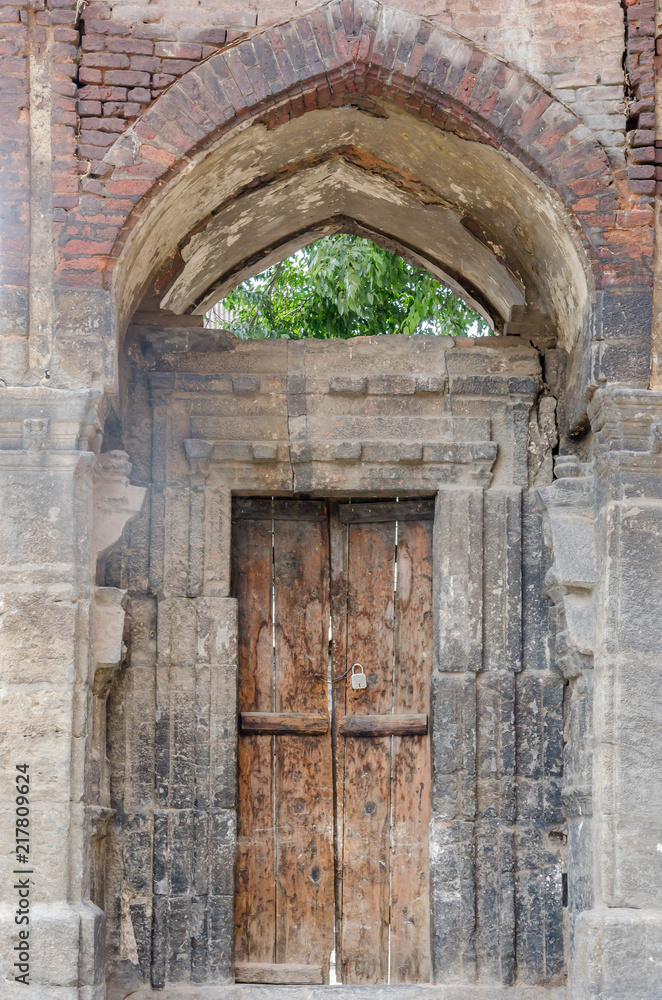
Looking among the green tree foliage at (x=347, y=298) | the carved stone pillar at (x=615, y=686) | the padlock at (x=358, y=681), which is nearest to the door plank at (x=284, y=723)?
the padlock at (x=358, y=681)

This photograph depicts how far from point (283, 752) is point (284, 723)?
145 mm

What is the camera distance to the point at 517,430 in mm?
5684

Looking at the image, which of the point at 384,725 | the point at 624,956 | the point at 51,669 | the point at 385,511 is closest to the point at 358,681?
the point at 384,725

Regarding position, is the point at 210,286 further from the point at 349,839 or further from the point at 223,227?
the point at 349,839

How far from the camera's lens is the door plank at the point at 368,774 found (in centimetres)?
550

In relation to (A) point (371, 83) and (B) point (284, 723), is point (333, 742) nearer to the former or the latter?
(B) point (284, 723)

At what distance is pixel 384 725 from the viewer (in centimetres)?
562

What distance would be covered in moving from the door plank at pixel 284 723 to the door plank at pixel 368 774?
16cm

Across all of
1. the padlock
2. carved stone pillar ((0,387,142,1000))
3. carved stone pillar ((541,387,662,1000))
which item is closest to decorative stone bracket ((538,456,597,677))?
carved stone pillar ((541,387,662,1000))

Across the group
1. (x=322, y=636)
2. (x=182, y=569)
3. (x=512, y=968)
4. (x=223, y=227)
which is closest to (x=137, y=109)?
(x=223, y=227)

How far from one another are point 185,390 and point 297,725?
1738mm

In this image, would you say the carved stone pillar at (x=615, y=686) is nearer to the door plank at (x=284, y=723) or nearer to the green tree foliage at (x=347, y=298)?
the door plank at (x=284, y=723)
